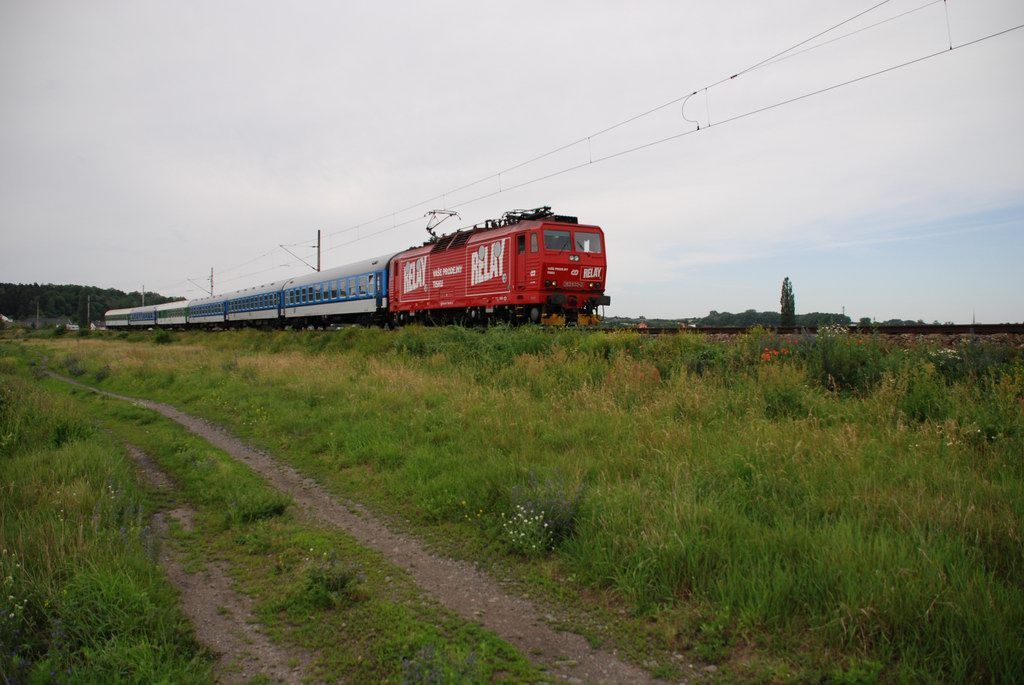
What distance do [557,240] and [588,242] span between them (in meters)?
1.27

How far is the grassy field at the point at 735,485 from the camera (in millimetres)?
3529

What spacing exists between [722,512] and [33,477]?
24.9ft

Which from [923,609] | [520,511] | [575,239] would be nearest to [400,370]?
[575,239]

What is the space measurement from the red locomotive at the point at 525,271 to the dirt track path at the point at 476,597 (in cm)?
1061

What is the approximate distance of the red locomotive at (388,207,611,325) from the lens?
17203 mm

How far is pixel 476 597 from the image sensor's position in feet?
15.2

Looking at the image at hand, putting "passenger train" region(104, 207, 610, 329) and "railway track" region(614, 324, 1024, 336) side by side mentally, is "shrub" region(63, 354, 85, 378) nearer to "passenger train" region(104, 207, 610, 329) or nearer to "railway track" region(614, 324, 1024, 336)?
"passenger train" region(104, 207, 610, 329)

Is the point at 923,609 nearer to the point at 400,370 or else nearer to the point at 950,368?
the point at 950,368

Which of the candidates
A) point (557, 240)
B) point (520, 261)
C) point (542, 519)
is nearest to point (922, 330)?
point (542, 519)

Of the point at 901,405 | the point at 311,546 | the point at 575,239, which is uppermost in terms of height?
the point at 575,239

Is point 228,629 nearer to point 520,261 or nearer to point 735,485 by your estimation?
point 735,485

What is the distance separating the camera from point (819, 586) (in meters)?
3.78

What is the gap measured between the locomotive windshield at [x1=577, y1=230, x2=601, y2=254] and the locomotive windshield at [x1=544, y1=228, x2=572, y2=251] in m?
0.44

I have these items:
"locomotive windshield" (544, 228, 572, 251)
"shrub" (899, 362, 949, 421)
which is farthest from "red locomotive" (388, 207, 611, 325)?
"shrub" (899, 362, 949, 421)
